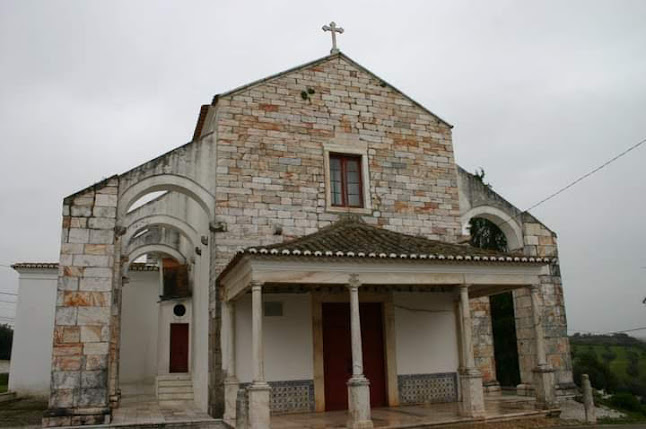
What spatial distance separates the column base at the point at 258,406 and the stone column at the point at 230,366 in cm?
142

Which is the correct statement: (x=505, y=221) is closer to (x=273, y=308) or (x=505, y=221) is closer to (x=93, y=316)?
(x=273, y=308)

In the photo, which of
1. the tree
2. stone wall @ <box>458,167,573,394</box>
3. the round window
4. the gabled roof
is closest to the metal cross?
the gabled roof

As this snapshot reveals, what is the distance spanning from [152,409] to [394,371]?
561 cm

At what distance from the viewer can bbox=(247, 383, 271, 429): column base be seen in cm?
817

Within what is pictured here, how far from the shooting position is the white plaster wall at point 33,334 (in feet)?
61.9

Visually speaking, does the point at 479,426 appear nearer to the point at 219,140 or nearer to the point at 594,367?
the point at 219,140

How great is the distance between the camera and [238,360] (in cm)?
1034

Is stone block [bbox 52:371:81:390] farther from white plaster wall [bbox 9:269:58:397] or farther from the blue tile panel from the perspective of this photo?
white plaster wall [bbox 9:269:58:397]

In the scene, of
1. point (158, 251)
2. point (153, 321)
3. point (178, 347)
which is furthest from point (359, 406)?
point (153, 321)

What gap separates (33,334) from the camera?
63.2 ft

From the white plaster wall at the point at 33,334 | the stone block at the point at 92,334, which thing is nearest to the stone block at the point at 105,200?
the stone block at the point at 92,334

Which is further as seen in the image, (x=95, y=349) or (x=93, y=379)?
(x=95, y=349)

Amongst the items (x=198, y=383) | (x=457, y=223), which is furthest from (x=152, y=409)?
(x=457, y=223)

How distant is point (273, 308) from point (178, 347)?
10518 mm
